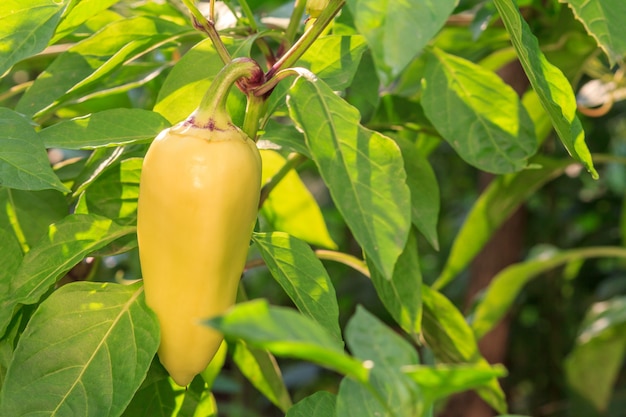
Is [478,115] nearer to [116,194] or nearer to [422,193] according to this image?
[422,193]

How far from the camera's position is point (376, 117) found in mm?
776

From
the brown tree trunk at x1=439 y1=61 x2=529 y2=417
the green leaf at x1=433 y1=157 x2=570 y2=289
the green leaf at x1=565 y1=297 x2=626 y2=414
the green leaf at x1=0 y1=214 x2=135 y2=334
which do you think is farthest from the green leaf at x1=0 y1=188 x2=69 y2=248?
the green leaf at x1=565 y1=297 x2=626 y2=414

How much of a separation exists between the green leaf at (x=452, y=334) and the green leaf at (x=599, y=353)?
22.8 inches

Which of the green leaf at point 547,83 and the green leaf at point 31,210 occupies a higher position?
the green leaf at point 547,83

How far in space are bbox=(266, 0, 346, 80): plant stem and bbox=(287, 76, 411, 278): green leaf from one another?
0.04 metres

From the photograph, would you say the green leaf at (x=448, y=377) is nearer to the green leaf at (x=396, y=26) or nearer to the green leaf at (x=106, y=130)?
the green leaf at (x=396, y=26)

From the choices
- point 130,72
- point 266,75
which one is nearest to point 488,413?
point 130,72

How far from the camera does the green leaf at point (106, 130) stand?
0.53m

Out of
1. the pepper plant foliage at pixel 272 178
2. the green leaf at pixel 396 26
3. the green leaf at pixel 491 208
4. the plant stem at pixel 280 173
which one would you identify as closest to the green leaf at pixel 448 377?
the pepper plant foliage at pixel 272 178

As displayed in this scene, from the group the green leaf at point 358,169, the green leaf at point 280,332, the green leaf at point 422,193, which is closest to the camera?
the green leaf at point 280,332

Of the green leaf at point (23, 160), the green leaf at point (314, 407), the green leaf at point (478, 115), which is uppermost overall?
the green leaf at point (23, 160)

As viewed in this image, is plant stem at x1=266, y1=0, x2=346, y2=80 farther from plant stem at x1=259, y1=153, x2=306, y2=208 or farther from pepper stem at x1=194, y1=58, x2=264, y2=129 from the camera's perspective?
plant stem at x1=259, y1=153, x2=306, y2=208

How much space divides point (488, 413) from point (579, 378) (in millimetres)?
206

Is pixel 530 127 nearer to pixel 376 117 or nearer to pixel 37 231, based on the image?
pixel 376 117
